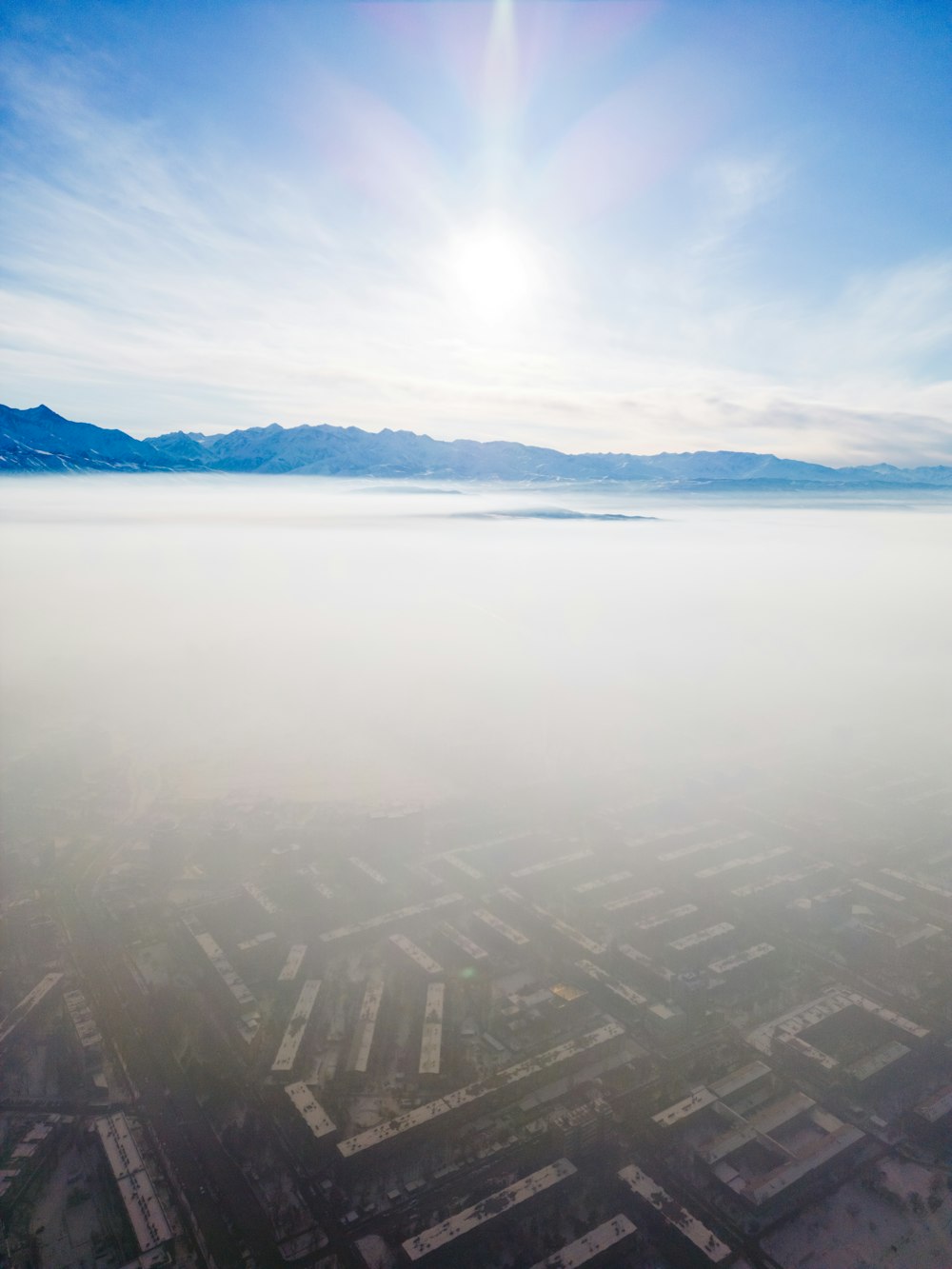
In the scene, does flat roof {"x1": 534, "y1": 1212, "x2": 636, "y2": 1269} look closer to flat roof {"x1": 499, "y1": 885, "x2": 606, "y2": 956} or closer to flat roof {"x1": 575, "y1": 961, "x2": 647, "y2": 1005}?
flat roof {"x1": 575, "y1": 961, "x2": 647, "y2": 1005}

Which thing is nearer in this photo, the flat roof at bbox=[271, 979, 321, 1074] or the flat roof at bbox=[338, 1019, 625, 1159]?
the flat roof at bbox=[338, 1019, 625, 1159]

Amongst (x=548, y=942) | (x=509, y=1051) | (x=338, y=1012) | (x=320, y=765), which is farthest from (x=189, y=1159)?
(x=320, y=765)

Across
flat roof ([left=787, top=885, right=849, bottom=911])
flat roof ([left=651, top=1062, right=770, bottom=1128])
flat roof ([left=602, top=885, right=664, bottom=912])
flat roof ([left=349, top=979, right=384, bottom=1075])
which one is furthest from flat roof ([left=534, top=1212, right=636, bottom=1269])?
flat roof ([left=787, top=885, right=849, bottom=911])

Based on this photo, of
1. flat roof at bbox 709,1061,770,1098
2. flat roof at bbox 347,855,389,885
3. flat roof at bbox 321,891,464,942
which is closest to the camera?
flat roof at bbox 709,1061,770,1098

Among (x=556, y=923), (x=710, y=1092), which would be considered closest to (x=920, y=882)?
(x=556, y=923)

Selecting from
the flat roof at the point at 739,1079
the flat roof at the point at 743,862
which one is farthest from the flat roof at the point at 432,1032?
the flat roof at the point at 743,862

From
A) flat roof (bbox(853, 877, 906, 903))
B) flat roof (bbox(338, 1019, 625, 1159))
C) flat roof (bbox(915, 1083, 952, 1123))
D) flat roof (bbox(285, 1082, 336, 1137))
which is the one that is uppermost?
flat roof (bbox(915, 1083, 952, 1123))

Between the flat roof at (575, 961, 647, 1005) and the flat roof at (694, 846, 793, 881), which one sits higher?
the flat roof at (575, 961, 647, 1005)
